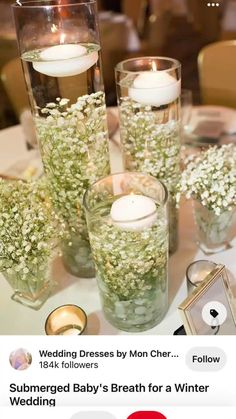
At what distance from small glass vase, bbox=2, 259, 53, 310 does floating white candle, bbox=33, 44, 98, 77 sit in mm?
348

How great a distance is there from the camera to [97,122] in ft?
2.78

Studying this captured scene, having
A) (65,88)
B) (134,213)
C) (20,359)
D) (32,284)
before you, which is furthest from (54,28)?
(20,359)

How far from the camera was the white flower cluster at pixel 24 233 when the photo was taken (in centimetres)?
78

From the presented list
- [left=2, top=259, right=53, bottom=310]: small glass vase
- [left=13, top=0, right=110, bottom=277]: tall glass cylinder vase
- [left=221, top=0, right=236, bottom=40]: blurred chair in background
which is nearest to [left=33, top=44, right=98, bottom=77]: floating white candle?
[left=13, top=0, right=110, bottom=277]: tall glass cylinder vase

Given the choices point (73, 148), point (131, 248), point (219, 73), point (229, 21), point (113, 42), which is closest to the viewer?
point (131, 248)

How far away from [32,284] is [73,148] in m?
0.28

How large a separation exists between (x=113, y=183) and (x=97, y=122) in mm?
122

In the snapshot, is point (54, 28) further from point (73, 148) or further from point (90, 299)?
point (90, 299)

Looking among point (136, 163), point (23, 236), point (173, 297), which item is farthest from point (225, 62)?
point (23, 236)

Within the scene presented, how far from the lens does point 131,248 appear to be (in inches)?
28.8

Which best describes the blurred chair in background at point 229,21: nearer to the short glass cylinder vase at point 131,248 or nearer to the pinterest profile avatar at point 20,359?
the short glass cylinder vase at point 131,248

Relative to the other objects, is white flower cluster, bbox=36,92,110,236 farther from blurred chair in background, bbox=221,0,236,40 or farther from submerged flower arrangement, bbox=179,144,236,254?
blurred chair in background, bbox=221,0,236,40

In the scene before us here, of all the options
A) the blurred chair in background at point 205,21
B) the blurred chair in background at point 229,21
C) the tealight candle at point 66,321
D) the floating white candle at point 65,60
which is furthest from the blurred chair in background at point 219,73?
the blurred chair in background at point 205,21

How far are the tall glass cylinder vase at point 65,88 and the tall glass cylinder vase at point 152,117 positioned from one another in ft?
0.20
